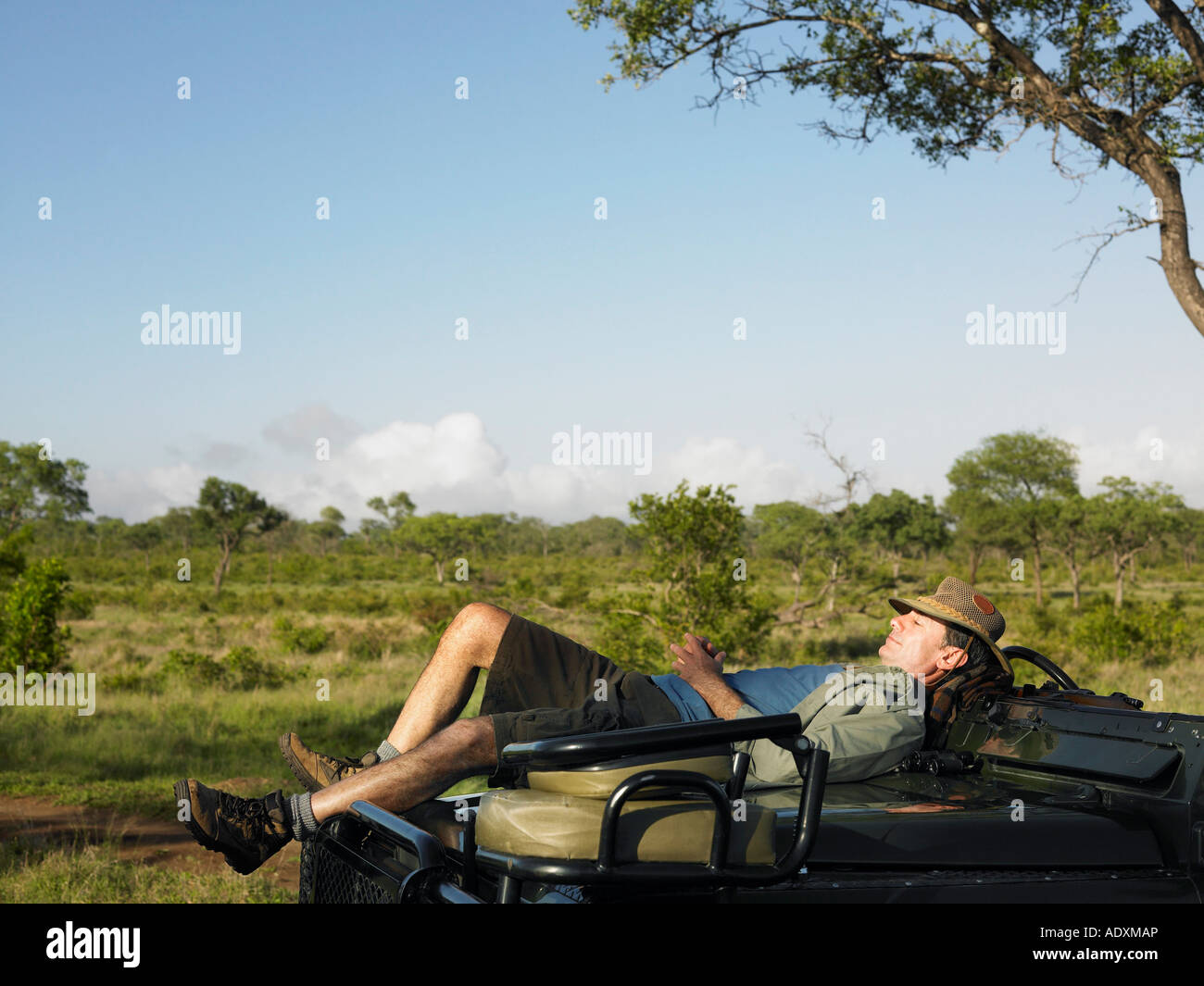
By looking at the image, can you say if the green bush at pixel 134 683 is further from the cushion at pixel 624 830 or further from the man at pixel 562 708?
the cushion at pixel 624 830

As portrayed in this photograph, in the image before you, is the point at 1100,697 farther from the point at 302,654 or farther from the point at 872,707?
the point at 302,654

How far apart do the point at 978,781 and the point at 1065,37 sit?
30.2 feet

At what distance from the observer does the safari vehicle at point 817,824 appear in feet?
6.55

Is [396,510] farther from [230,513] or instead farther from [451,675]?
[451,675]

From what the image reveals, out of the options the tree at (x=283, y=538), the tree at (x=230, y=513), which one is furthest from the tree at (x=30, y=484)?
the tree at (x=283, y=538)

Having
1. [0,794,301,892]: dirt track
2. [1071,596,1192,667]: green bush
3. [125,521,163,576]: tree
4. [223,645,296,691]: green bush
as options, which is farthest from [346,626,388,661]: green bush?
[125,521,163,576]: tree

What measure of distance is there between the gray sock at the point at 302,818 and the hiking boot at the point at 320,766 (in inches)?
17.7

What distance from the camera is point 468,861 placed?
2248mm

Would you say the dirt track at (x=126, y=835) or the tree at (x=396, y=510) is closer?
the dirt track at (x=126, y=835)

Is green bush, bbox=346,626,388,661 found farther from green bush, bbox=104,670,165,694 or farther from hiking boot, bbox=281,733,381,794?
hiking boot, bbox=281,733,381,794

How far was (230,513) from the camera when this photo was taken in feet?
131

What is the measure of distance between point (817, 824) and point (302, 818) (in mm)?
1715
